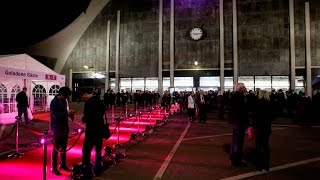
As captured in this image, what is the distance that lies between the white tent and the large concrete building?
15.5 metres

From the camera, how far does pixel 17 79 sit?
695 inches

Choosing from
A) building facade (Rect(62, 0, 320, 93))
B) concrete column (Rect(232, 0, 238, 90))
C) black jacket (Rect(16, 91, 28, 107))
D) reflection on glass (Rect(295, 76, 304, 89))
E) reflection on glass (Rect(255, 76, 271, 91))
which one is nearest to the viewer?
black jacket (Rect(16, 91, 28, 107))

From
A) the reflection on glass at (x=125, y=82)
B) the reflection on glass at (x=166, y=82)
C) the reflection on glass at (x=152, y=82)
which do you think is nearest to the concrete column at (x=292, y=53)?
the reflection on glass at (x=166, y=82)

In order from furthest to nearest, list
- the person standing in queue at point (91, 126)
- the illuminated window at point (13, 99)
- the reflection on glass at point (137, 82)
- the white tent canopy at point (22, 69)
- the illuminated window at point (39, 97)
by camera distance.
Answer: the reflection on glass at point (137, 82) < the illuminated window at point (39, 97) < the illuminated window at point (13, 99) < the white tent canopy at point (22, 69) < the person standing in queue at point (91, 126)

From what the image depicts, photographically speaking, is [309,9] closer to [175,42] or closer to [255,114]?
[175,42]

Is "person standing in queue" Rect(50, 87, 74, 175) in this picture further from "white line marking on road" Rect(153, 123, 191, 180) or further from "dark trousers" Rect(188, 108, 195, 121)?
"dark trousers" Rect(188, 108, 195, 121)

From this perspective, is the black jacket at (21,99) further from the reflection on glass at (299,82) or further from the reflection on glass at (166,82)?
the reflection on glass at (299,82)

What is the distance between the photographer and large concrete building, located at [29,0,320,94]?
31.8 metres

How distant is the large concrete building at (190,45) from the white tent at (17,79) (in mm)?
15456

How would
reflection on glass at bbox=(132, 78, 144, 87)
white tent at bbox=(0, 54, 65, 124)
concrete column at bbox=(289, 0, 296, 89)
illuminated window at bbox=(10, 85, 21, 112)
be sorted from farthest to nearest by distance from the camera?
reflection on glass at bbox=(132, 78, 144, 87) < concrete column at bbox=(289, 0, 296, 89) < illuminated window at bbox=(10, 85, 21, 112) < white tent at bbox=(0, 54, 65, 124)

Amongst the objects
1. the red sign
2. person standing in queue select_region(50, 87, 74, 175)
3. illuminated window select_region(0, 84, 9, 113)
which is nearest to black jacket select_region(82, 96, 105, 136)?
person standing in queue select_region(50, 87, 74, 175)

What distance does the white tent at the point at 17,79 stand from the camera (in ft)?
53.4

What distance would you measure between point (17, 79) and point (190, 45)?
21522mm

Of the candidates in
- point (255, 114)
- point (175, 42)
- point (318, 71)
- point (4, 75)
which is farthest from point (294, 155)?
point (175, 42)
